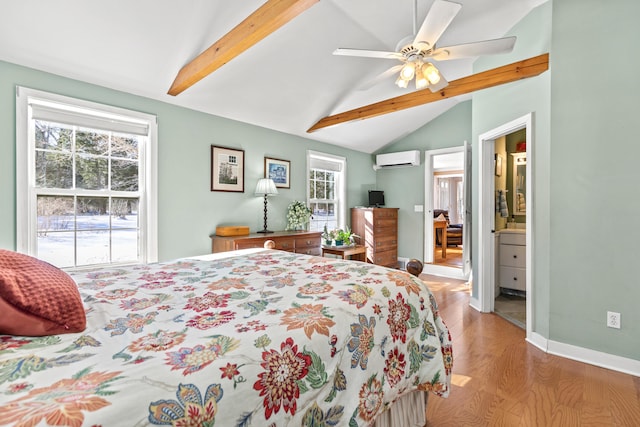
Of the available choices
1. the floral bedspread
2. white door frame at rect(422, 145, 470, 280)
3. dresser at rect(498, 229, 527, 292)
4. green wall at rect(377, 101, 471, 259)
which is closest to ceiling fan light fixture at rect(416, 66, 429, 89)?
the floral bedspread

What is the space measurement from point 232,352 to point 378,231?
467 cm

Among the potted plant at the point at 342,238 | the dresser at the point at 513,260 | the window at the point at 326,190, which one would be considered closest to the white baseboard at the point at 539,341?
the dresser at the point at 513,260

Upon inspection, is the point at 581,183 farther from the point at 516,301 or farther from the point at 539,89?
the point at 516,301

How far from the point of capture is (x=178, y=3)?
2203mm

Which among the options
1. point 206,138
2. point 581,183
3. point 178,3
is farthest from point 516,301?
point 178,3

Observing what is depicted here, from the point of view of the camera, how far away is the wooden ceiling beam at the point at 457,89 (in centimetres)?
259

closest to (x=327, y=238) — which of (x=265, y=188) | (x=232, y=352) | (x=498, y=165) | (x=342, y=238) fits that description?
Result: (x=342, y=238)

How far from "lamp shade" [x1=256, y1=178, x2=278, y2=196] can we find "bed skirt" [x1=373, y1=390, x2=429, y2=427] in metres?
2.86

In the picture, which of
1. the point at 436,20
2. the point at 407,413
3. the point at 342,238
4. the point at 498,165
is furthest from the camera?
the point at 342,238

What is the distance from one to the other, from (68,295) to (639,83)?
135 inches

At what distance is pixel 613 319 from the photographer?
7.25 ft

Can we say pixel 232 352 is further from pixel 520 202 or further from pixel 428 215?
pixel 428 215

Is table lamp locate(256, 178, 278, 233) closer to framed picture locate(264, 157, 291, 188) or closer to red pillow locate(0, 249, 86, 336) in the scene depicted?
framed picture locate(264, 157, 291, 188)

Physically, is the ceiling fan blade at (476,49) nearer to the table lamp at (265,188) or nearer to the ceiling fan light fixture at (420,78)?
the ceiling fan light fixture at (420,78)
